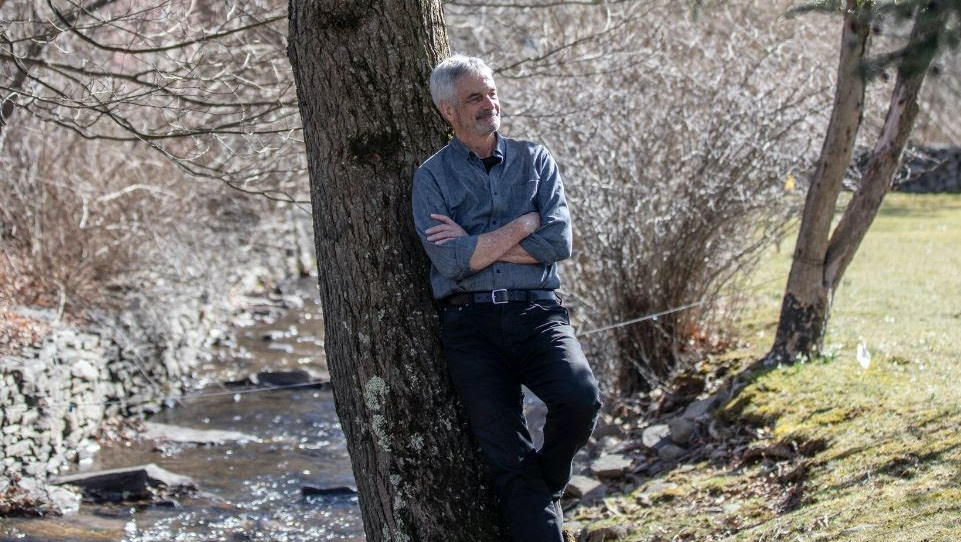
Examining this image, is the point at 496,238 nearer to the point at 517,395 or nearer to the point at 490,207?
the point at 490,207

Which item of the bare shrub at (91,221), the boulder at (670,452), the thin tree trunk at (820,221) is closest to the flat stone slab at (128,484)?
the bare shrub at (91,221)

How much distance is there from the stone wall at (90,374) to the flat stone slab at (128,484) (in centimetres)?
24

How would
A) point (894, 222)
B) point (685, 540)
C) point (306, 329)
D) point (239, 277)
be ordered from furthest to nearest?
point (894, 222) < point (239, 277) < point (306, 329) < point (685, 540)

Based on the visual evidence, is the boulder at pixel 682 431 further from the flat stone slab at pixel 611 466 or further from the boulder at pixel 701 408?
the flat stone slab at pixel 611 466

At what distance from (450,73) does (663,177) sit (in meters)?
5.33

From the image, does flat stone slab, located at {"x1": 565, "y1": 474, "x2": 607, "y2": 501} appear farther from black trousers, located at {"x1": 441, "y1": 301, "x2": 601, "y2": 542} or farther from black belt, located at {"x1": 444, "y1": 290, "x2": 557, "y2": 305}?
black belt, located at {"x1": 444, "y1": 290, "x2": 557, "y2": 305}

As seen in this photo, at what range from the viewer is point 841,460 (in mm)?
5859

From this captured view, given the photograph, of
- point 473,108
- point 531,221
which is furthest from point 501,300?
point 473,108

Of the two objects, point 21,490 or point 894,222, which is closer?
point 21,490

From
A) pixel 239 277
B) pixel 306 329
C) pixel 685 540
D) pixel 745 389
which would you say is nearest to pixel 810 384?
pixel 745 389

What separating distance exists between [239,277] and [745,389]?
10.0m

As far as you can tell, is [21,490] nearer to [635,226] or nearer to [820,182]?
[635,226]

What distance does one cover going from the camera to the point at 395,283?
405 centimetres

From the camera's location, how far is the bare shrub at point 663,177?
8.88 m
